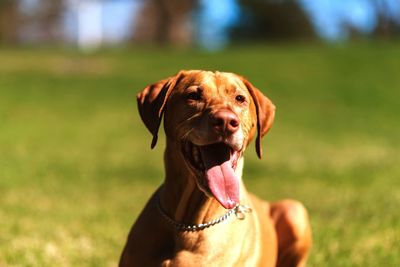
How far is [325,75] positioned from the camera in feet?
88.3

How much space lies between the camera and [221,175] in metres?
4.15

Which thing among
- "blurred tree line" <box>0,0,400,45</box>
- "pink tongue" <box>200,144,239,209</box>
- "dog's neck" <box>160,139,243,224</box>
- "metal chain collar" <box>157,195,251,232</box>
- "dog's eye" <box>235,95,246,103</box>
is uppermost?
"dog's eye" <box>235,95,246,103</box>

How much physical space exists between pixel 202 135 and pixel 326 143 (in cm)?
1334

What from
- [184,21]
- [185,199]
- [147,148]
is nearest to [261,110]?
[185,199]

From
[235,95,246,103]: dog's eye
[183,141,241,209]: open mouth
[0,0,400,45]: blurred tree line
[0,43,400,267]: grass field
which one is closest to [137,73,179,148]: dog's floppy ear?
[183,141,241,209]: open mouth

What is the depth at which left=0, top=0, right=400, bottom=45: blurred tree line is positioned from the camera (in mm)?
48219

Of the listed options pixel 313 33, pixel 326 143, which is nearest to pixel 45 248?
pixel 326 143

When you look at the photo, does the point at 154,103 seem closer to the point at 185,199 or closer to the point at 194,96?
the point at 194,96

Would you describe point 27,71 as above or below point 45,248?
below

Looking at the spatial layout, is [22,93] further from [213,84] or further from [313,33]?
[313,33]

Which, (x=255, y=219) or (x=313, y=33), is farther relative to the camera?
(x=313, y=33)

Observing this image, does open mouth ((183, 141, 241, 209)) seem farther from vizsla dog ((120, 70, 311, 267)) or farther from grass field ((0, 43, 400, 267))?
grass field ((0, 43, 400, 267))

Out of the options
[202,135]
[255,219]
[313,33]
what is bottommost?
[313,33]

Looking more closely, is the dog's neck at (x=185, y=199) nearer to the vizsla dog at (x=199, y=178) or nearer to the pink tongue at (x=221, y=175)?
the vizsla dog at (x=199, y=178)
